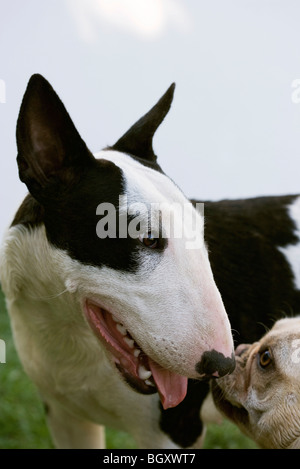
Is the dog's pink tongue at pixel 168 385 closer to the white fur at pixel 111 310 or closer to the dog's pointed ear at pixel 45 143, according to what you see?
the white fur at pixel 111 310

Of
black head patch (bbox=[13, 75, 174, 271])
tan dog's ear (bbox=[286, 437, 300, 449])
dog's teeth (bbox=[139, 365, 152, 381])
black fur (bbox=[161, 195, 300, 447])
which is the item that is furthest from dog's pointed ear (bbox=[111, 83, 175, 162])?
tan dog's ear (bbox=[286, 437, 300, 449])

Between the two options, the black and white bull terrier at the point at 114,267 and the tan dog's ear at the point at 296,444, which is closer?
the black and white bull terrier at the point at 114,267

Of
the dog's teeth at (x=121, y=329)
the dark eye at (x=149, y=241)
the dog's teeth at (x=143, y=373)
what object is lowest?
the dog's teeth at (x=143, y=373)

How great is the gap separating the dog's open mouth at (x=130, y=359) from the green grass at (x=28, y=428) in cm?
253

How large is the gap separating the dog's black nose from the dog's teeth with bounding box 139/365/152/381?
0.99 ft

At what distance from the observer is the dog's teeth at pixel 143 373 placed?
10.7ft

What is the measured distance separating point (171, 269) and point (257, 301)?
1261mm

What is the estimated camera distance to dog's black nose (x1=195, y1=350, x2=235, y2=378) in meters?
2.99

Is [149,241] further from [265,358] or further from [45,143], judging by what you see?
[265,358]

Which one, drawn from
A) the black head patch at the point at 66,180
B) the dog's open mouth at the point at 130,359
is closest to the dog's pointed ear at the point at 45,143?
the black head patch at the point at 66,180

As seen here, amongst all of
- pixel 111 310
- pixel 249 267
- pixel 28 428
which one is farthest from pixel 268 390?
pixel 28 428

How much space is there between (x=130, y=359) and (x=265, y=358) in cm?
85

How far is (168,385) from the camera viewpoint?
10.9 feet
